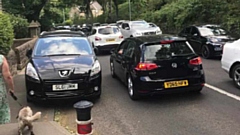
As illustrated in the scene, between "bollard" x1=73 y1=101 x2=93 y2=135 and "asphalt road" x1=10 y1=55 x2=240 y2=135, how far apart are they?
4.67ft

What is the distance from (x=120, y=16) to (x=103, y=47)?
1522 inches

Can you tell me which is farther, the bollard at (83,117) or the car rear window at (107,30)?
the car rear window at (107,30)

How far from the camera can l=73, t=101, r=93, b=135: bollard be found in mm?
3875

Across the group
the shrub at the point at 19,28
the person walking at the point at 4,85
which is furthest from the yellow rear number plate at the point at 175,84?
the shrub at the point at 19,28

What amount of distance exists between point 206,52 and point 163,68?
24.7ft

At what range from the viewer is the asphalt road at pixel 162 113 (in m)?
5.38

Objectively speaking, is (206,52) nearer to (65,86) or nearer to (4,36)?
(4,36)

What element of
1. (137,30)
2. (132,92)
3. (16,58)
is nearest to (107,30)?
(137,30)

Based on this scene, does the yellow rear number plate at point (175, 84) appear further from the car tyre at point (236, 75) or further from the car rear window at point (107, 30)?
the car rear window at point (107, 30)

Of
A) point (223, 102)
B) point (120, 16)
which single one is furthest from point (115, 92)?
point (120, 16)

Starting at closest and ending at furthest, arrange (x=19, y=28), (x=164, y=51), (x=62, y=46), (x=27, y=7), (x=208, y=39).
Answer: (x=164, y=51)
(x=62, y=46)
(x=208, y=39)
(x=19, y=28)
(x=27, y=7)

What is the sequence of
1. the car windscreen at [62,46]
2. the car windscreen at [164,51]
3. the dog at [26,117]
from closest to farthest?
1. the dog at [26,117]
2. the car windscreen at [164,51]
3. the car windscreen at [62,46]

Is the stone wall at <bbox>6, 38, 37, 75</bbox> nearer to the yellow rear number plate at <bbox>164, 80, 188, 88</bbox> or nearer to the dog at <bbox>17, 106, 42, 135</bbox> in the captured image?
the yellow rear number plate at <bbox>164, 80, 188, 88</bbox>

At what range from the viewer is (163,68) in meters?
6.88
